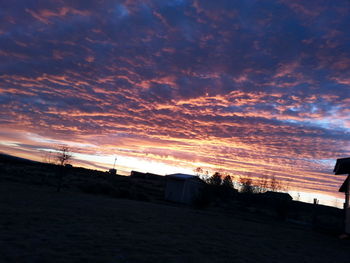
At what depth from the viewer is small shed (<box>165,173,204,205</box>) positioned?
27.6 m

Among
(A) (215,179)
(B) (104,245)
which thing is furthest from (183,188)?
(B) (104,245)

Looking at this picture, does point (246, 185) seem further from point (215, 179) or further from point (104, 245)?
point (104, 245)

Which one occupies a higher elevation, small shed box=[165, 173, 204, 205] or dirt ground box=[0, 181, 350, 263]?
small shed box=[165, 173, 204, 205]

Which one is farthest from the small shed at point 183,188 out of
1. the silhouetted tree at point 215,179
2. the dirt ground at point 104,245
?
the dirt ground at point 104,245

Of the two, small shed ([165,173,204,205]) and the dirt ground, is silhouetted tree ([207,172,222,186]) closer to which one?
small shed ([165,173,204,205])

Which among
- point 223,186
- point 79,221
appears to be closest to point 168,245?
point 79,221

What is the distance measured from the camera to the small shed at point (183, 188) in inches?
1088

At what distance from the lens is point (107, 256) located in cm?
555

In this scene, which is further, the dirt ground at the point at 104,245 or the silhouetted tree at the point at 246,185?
the silhouetted tree at the point at 246,185

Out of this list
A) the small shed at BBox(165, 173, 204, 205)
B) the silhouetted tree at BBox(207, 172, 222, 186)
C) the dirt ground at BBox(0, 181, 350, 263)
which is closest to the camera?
the dirt ground at BBox(0, 181, 350, 263)

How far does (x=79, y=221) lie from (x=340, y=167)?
1318cm

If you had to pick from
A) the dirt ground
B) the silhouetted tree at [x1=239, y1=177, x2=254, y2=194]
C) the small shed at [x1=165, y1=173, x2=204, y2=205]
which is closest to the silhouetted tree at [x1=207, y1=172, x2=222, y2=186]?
the silhouetted tree at [x1=239, y1=177, x2=254, y2=194]

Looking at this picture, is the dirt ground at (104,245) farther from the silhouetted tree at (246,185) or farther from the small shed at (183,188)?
the silhouetted tree at (246,185)

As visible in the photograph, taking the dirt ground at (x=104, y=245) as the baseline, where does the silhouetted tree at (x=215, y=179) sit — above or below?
above
